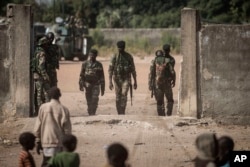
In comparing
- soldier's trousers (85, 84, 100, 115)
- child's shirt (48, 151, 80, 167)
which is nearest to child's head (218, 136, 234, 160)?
child's shirt (48, 151, 80, 167)

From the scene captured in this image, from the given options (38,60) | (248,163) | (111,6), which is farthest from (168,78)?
(111,6)

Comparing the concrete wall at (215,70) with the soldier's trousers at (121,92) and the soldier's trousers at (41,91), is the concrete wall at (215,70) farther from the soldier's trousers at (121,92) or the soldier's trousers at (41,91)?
the soldier's trousers at (41,91)

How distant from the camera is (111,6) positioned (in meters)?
64.1

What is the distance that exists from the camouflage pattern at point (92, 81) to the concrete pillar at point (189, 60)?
2144 millimetres

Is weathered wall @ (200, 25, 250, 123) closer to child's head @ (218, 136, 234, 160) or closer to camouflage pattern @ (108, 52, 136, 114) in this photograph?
camouflage pattern @ (108, 52, 136, 114)

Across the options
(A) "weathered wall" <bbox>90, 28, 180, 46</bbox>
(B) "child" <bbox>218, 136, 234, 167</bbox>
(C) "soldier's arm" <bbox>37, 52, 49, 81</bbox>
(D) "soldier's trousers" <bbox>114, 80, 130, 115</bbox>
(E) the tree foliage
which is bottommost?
(B) "child" <bbox>218, 136, 234, 167</bbox>

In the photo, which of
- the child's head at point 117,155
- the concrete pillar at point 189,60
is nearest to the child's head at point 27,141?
the child's head at point 117,155

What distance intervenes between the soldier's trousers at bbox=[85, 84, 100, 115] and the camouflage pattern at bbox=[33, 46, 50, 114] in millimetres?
1393

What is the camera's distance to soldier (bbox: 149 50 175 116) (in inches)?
549

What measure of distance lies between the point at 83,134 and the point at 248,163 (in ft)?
17.3

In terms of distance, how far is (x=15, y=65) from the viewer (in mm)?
13031

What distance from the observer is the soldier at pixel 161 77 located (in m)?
13.9

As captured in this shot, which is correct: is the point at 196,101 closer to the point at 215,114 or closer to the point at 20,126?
the point at 215,114

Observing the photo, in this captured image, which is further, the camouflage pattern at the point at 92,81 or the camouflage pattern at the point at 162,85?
the camouflage pattern at the point at 92,81
